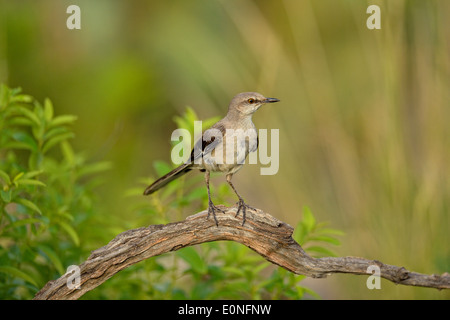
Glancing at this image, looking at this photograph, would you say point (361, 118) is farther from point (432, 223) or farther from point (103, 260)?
point (103, 260)

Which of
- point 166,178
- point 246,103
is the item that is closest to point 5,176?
point 166,178

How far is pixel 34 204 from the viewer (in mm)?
2557

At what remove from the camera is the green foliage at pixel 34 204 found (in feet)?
8.61

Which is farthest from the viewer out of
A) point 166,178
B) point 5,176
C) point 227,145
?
point 166,178

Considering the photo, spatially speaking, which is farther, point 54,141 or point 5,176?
point 54,141

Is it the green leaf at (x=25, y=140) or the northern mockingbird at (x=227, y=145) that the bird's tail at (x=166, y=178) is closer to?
the northern mockingbird at (x=227, y=145)

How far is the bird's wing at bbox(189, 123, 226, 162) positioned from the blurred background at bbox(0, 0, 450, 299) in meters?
0.69

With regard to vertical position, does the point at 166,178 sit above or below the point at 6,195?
above

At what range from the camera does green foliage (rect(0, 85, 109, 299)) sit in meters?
2.62

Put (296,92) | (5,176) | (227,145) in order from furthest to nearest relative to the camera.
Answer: (296,92) < (227,145) < (5,176)

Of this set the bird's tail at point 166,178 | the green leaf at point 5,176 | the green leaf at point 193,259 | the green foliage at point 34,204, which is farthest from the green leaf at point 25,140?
the green leaf at point 193,259

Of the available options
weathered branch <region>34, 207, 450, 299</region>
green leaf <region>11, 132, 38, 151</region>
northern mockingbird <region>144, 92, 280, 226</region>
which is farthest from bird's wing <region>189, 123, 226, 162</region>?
green leaf <region>11, 132, 38, 151</region>

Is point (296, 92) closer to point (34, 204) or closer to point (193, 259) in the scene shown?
point (193, 259)

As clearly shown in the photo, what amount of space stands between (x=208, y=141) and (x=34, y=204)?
2.94 ft
